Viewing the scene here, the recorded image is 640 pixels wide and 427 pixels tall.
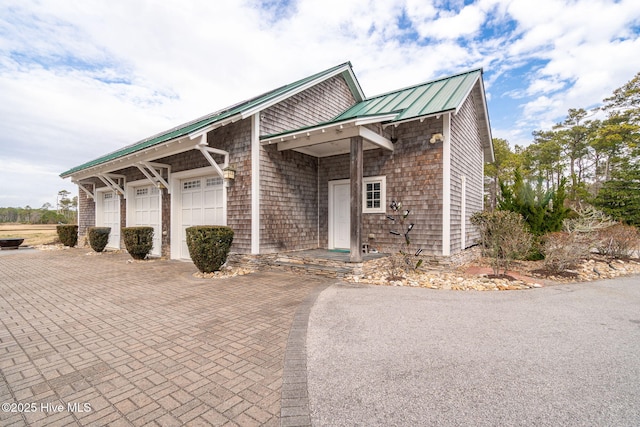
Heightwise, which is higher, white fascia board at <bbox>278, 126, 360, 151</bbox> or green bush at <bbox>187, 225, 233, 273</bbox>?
white fascia board at <bbox>278, 126, 360, 151</bbox>

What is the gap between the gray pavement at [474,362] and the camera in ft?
6.05

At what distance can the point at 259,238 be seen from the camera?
7.32 m

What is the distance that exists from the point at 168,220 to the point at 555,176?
33205 mm

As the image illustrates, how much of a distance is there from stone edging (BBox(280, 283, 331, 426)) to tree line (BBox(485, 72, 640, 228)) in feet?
29.5

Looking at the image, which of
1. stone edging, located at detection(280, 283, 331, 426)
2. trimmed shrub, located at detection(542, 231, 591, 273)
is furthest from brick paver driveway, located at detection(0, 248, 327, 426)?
trimmed shrub, located at detection(542, 231, 591, 273)

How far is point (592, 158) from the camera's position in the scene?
25.2 metres

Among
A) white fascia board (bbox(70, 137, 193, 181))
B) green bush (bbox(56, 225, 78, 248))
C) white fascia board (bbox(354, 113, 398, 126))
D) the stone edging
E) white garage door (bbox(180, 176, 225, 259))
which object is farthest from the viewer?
green bush (bbox(56, 225, 78, 248))

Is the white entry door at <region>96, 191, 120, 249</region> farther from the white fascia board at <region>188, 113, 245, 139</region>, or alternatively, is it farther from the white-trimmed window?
the white-trimmed window

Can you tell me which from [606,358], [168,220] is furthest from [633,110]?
[168,220]

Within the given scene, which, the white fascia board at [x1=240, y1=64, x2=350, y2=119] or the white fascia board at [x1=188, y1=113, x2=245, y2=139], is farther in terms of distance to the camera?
the white fascia board at [x1=240, y1=64, x2=350, y2=119]

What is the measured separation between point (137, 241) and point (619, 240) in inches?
571

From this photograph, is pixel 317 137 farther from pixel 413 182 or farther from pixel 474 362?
pixel 474 362

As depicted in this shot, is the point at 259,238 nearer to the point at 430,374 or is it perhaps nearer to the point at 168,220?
the point at 168,220

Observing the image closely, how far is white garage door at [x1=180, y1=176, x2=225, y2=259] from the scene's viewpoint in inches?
330
